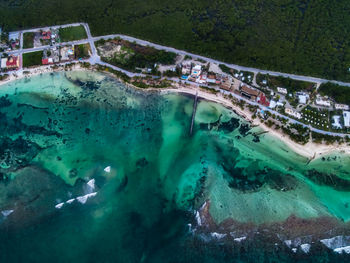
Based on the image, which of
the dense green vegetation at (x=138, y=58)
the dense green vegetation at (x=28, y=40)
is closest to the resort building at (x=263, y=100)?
the dense green vegetation at (x=138, y=58)

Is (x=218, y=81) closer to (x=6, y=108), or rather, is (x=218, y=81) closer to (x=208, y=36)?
(x=208, y=36)

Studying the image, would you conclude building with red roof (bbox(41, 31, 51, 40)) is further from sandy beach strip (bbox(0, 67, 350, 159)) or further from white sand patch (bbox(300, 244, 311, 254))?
white sand patch (bbox(300, 244, 311, 254))

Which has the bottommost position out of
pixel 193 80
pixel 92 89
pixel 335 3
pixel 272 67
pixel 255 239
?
pixel 255 239

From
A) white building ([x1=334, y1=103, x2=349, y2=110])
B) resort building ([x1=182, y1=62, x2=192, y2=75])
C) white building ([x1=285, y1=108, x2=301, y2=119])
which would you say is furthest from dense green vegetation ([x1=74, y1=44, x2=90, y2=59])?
white building ([x1=334, y1=103, x2=349, y2=110])

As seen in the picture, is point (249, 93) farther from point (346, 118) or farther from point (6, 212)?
point (6, 212)

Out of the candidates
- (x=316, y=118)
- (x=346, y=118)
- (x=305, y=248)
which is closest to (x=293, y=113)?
(x=316, y=118)

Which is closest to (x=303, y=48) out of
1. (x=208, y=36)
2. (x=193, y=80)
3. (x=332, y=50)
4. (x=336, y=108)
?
(x=332, y=50)
